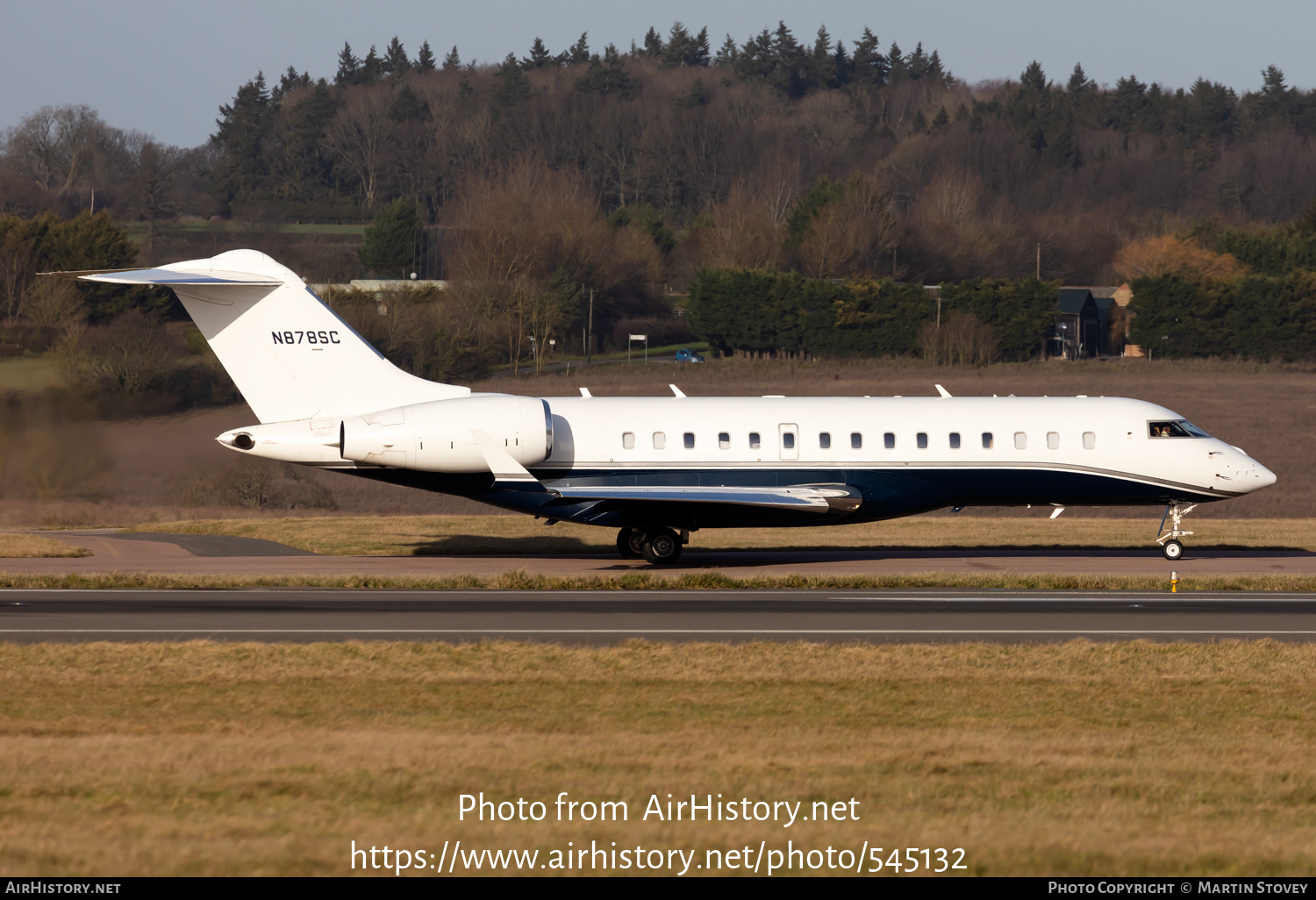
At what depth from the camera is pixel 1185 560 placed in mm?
26578

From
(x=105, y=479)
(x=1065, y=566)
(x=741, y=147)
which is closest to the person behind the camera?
(x=1065, y=566)

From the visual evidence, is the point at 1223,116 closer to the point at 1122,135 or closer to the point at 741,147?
the point at 1122,135

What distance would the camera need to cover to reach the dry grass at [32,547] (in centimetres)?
2647

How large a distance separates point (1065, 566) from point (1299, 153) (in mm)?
169432

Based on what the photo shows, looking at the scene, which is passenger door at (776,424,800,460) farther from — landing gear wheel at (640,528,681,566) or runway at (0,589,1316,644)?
runway at (0,589,1316,644)

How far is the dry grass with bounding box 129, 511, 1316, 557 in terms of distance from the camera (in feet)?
97.1

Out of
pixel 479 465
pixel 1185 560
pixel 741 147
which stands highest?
pixel 741 147

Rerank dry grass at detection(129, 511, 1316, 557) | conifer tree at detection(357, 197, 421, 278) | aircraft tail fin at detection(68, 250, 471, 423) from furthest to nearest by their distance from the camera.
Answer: conifer tree at detection(357, 197, 421, 278) → dry grass at detection(129, 511, 1316, 557) → aircraft tail fin at detection(68, 250, 471, 423)

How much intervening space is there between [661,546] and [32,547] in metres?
12.8

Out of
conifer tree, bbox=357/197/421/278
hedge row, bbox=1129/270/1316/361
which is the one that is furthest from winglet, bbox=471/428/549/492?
conifer tree, bbox=357/197/421/278

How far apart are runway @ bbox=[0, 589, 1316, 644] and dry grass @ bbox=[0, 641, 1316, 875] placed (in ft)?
4.92

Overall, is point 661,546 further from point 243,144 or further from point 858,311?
point 243,144

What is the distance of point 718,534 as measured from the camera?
31797mm

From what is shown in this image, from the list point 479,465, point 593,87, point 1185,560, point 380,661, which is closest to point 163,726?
point 380,661
